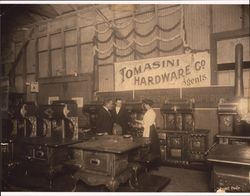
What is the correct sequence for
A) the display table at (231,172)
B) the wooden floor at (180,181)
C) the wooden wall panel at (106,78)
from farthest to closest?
the wooden wall panel at (106,78)
the wooden floor at (180,181)
the display table at (231,172)

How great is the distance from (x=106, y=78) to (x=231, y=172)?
172 inches

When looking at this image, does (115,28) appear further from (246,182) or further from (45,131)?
(246,182)

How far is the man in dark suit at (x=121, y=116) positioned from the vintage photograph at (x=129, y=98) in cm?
2

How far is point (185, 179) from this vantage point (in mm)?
4195

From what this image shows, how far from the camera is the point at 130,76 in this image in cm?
588

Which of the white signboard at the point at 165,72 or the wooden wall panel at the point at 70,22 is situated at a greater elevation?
the wooden wall panel at the point at 70,22

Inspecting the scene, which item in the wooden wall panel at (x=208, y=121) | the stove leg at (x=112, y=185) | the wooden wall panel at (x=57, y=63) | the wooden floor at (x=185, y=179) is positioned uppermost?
the wooden wall panel at (x=57, y=63)

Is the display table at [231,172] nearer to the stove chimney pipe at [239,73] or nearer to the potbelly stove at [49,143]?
the potbelly stove at [49,143]

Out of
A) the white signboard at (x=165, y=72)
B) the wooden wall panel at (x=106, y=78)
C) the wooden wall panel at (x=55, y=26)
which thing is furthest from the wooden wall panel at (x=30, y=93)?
the white signboard at (x=165, y=72)

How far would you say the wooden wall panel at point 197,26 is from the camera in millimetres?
5078

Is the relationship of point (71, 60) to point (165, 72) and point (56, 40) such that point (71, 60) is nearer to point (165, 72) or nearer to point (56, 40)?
point (56, 40)

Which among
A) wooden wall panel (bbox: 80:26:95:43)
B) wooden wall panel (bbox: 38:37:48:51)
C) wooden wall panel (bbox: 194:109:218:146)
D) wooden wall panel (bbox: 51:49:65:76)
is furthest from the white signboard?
wooden wall panel (bbox: 38:37:48:51)

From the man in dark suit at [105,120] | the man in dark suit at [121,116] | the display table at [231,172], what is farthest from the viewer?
the man in dark suit at [121,116]

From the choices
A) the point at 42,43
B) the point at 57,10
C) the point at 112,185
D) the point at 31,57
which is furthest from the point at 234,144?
the point at 31,57
